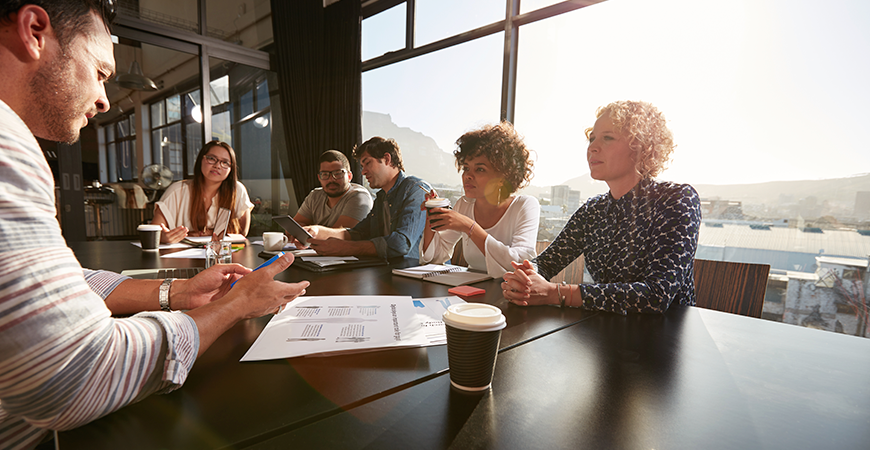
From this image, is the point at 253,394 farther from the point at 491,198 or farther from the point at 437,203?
the point at 491,198

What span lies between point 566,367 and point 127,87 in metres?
5.10

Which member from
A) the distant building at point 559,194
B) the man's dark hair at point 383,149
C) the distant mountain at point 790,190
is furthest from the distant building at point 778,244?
the man's dark hair at point 383,149

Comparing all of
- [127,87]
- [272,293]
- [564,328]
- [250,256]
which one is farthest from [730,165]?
[127,87]

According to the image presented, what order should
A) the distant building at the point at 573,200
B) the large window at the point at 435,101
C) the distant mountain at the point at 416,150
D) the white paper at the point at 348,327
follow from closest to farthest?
the white paper at the point at 348,327 < the distant building at the point at 573,200 < the large window at the point at 435,101 < the distant mountain at the point at 416,150

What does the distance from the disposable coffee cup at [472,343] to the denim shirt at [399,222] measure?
4.66 ft

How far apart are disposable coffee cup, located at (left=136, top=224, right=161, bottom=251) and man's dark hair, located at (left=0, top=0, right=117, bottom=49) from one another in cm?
172

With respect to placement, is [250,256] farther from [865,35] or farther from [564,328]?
[865,35]

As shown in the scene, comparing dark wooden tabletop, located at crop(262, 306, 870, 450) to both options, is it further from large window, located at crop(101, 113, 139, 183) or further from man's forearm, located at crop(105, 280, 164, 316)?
large window, located at crop(101, 113, 139, 183)

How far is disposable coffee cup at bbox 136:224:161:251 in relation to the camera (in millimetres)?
2020

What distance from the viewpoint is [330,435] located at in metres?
0.48

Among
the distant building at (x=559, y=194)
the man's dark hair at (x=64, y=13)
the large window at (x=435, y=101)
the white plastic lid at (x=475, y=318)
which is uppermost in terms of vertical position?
the large window at (x=435, y=101)

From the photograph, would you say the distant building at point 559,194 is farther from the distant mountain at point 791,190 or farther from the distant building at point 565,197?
the distant mountain at point 791,190

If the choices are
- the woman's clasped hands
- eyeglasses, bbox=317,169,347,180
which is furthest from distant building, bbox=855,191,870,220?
eyeglasses, bbox=317,169,347,180

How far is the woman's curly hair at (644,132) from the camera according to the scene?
1.49 metres
